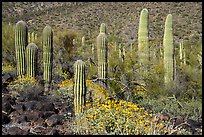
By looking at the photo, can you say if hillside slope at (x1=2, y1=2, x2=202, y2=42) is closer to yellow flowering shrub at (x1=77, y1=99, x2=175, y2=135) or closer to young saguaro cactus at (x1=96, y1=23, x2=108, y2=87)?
young saguaro cactus at (x1=96, y1=23, x2=108, y2=87)

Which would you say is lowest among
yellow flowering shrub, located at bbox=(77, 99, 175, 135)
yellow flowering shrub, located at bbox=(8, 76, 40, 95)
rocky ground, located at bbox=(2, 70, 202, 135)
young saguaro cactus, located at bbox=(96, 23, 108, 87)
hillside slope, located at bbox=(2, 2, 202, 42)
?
rocky ground, located at bbox=(2, 70, 202, 135)

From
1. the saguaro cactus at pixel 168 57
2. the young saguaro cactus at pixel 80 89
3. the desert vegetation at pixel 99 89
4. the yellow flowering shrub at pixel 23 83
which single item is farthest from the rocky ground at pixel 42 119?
the saguaro cactus at pixel 168 57

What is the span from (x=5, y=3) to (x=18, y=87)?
33823mm

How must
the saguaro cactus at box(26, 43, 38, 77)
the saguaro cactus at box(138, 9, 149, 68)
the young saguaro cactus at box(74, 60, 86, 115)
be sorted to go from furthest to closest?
the saguaro cactus at box(138, 9, 149, 68) → the saguaro cactus at box(26, 43, 38, 77) → the young saguaro cactus at box(74, 60, 86, 115)

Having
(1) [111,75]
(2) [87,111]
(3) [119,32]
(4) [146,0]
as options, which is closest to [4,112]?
(2) [87,111]

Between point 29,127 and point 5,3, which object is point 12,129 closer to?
point 29,127

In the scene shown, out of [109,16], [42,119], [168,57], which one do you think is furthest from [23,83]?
[109,16]

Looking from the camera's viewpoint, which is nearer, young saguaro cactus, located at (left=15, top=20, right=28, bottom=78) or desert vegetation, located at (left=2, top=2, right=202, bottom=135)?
desert vegetation, located at (left=2, top=2, right=202, bottom=135)

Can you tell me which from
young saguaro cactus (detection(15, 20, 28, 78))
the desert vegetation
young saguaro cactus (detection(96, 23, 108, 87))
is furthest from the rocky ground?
young saguaro cactus (detection(15, 20, 28, 78))

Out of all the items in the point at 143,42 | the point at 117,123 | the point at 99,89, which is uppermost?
the point at 143,42

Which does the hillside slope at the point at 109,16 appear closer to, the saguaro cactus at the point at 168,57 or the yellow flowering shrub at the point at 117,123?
the saguaro cactus at the point at 168,57

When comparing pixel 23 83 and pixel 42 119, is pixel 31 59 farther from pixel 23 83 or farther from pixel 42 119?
pixel 42 119

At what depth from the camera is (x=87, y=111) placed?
28.0 feet

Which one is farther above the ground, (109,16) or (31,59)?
(109,16)
